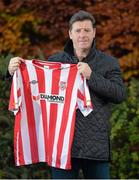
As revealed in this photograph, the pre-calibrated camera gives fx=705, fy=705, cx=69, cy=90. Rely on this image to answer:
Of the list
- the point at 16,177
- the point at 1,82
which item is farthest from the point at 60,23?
the point at 16,177

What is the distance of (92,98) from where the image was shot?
5039 mm

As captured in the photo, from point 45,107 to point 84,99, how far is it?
14.8 inches

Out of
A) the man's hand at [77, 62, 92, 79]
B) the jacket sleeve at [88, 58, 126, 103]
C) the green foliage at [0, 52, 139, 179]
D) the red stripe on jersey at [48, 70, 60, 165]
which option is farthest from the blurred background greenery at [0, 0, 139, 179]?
the man's hand at [77, 62, 92, 79]

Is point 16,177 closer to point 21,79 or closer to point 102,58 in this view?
point 21,79

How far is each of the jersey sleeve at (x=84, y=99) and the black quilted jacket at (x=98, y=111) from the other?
0.12ft

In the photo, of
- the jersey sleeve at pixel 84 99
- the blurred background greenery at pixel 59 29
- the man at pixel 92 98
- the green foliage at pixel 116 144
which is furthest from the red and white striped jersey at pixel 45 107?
the blurred background greenery at pixel 59 29

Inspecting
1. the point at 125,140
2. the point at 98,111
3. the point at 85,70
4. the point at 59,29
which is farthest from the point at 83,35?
the point at 59,29

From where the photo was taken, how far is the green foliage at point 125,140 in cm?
672

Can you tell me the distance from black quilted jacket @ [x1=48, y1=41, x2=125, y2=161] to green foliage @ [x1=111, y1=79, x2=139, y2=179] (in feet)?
5.49

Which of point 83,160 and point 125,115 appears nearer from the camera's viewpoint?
point 83,160

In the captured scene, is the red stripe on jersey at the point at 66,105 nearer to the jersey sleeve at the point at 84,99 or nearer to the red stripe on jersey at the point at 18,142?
the jersey sleeve at the point at 84,99

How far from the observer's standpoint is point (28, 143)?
17.5ft

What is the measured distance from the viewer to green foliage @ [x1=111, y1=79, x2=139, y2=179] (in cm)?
672

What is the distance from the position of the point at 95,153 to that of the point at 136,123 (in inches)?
73.2
